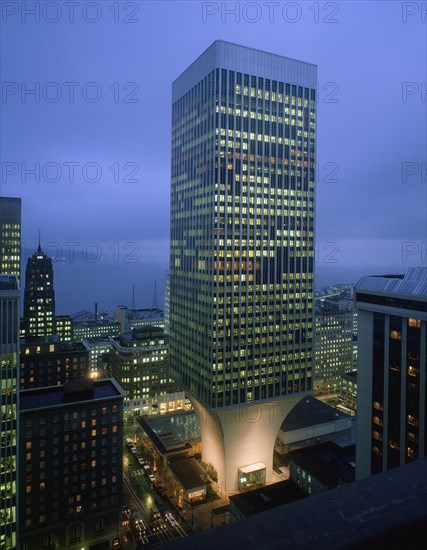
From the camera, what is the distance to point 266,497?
178 ft

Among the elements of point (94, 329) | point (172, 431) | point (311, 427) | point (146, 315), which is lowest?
point (172, 431)

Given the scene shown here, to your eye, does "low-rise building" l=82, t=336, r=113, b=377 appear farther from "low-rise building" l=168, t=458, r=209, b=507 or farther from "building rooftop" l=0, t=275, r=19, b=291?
"building rooftop" l=0, t=275, r=19, b=291

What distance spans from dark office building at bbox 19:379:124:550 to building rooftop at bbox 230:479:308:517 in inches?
694

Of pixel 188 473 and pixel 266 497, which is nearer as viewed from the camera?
pixel 266 497

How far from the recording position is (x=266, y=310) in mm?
68688

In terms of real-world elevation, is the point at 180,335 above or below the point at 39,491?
above

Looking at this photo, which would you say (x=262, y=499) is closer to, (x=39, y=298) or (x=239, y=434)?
(x=239, y=434)

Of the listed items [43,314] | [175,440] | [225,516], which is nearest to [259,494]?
[225,516]

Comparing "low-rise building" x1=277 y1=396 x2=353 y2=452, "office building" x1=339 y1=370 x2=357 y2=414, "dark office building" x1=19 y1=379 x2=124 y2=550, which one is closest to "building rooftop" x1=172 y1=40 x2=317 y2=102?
"dark office building" x1=19 y1=379 x2=124 y2=550

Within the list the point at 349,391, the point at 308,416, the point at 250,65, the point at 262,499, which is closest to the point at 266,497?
the point at 262,499

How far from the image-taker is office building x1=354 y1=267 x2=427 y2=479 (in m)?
39.7

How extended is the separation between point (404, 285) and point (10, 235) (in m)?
126

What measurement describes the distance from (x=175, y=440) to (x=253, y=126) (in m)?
59.1

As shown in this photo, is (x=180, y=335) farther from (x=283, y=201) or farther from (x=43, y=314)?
(x=43, y=314)
